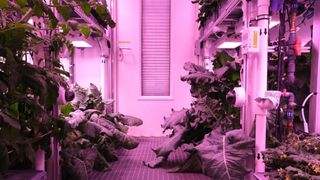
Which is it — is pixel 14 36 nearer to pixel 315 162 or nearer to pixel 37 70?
pixel 37 70

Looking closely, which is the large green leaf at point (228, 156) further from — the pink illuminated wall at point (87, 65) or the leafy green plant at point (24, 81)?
the pink illuminated wall at point (87, 65)

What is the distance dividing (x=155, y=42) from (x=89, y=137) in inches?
116

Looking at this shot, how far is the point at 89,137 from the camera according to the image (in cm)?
349

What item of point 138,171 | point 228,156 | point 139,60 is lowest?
point 138,171

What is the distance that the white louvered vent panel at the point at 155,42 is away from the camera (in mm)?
5879

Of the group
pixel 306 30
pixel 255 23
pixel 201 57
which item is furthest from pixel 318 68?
pixel 201 57

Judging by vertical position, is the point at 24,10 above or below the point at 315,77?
above

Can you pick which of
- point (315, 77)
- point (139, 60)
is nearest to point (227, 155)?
point (315, 77)

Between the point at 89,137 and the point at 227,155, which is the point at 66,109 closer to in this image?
the point at 89,137

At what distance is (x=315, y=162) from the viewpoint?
1.25m

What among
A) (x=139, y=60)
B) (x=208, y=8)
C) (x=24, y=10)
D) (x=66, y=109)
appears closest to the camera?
(x=24, y=10)

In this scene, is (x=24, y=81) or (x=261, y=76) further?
(x=261, y=76)

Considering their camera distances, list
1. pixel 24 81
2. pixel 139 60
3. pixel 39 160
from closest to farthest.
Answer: pixel 24 81
pixel 39 160
pixel 139 60

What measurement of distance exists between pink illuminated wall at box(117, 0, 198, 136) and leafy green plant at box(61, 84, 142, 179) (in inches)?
48.7
